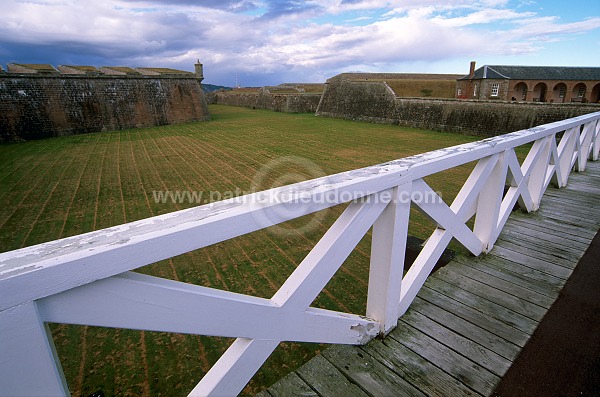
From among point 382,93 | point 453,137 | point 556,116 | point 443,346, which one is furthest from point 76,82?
point 556,116

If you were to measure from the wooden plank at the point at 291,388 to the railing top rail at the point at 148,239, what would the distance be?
2.87 feet

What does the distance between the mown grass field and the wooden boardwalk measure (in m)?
1.19

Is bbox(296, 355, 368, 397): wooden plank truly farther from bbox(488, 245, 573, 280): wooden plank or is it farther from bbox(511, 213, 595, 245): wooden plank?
bbox(511, 213, 595, 245): wooden plank

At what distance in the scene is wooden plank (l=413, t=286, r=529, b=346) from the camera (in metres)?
1.82

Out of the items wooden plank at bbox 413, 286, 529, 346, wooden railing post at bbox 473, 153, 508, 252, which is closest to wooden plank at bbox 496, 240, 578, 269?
wooden railing post at bbox 473, 153, 508, 252

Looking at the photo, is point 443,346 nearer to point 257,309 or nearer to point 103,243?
point 257,309

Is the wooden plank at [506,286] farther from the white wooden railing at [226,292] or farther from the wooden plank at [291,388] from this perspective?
the wooden plank at [291,388]

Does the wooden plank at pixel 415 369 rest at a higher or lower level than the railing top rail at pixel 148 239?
lower

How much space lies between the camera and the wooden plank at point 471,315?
1824mm

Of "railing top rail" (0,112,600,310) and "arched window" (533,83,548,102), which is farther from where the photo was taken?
"arched window" (533,83,548,102)

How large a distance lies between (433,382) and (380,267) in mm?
594

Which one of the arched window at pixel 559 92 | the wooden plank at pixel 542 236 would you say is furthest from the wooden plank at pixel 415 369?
the arched window at pixel 559 92

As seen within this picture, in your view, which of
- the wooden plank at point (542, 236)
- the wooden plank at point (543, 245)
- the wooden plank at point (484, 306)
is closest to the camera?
the wooden plank at point (484, 306)

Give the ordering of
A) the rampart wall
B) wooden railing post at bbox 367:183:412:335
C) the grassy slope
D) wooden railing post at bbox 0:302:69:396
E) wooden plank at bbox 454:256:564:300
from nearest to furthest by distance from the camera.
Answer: wooden railing post at bbox 0:302:69:396 → wooden railing post at bbox 367:183:412:335 → wooden plank at bbox 454:256:564:300 → the grassy slope → the rampart wall
